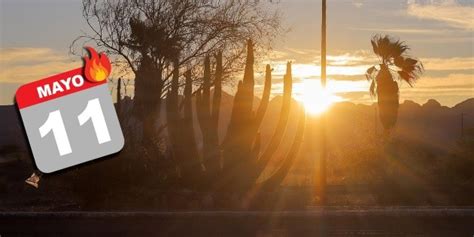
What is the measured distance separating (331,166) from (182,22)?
63.6ft

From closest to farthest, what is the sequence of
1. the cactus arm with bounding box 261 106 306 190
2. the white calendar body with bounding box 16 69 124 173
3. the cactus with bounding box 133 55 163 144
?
1. the white calendar body with bounding box 16 69 124 173
2. the cactus arm with bounding box 261 106 306 190
3. the cactus with bounding box 133 55 163 144

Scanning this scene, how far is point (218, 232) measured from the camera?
1586cm

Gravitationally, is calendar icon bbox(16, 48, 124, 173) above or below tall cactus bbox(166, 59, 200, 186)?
above

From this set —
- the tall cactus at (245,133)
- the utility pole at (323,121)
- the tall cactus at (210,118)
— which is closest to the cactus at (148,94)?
the tall cactus at (210,118)

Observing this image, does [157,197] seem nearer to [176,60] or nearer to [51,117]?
[176,60]

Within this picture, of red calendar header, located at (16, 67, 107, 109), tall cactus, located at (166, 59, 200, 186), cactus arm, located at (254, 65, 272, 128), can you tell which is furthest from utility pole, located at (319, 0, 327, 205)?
red calendar header, located at (16, 67, 107, 109)

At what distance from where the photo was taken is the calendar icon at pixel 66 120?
11969 mm

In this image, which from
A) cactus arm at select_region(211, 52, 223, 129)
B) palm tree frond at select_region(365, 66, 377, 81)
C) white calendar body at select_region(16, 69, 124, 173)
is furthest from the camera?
palm tree frond at select_region(365, 66, 377, 81)

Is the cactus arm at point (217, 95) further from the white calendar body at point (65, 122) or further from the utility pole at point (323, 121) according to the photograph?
the white calendar body at point (65, 122)

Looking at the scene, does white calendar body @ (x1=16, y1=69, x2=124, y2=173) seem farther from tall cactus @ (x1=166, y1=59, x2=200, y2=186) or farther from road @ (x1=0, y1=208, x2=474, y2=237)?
tall cactus @ (x1=166, y1=59, x2=200, y2=186)

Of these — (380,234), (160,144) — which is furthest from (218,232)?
(160,144)

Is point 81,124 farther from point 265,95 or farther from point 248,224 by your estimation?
point 265,95

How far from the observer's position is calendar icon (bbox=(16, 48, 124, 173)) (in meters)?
12.0

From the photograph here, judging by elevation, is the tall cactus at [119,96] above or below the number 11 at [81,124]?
below
